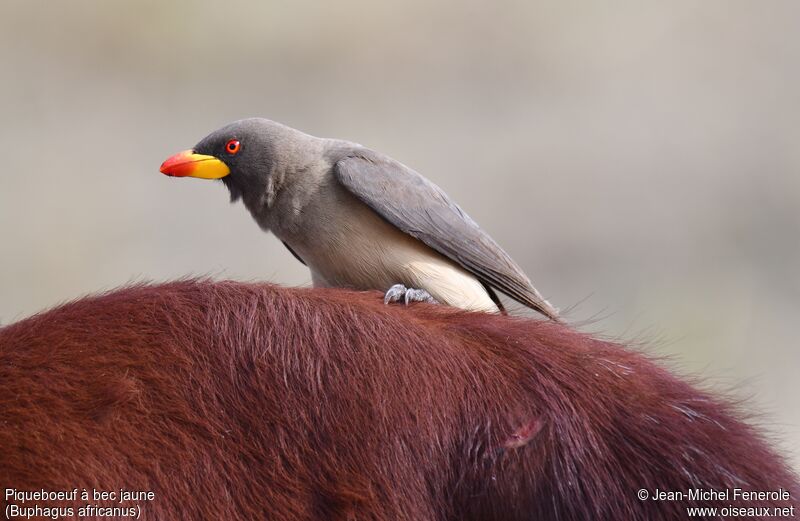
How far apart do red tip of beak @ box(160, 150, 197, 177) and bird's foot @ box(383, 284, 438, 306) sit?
301 millimetres

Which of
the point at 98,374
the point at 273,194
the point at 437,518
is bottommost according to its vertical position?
the point at 437,518

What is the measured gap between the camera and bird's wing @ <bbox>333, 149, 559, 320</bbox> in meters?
1.04

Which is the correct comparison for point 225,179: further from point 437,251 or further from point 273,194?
point 437,251

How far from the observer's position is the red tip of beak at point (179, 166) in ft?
3.47

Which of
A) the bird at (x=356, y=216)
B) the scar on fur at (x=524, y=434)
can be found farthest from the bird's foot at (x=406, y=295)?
the scar on fur at (x=524, y=434)

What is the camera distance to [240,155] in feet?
3.64

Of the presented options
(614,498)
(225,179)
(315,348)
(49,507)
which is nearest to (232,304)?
(315,348)

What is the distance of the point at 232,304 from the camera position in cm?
72

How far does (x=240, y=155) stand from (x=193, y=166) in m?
0.06

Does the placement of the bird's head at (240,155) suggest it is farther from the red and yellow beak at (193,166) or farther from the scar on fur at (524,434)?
the scar on fur at (524,434)

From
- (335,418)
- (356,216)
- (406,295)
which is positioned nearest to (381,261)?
(356,216)

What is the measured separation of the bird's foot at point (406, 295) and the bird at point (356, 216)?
0.20ft

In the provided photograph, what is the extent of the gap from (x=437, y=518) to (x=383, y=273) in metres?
0.38

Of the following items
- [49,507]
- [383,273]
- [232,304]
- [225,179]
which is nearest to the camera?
[49,507]
